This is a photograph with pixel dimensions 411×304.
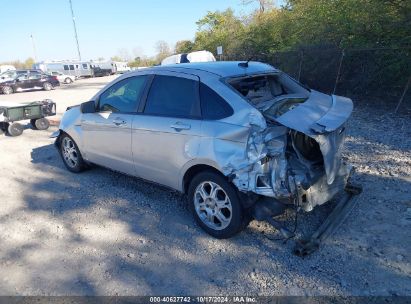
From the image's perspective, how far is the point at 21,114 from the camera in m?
9.09

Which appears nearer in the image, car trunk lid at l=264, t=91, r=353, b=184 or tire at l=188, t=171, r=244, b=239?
car trunk lid at l=264, t=91, r=353, b=184

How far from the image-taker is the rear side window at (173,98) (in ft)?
12.4

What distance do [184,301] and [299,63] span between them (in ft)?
34.5

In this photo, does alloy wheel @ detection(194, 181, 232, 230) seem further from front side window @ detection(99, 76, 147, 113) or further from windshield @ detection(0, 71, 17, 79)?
windshield @ detection(0, 71, 17, 79)

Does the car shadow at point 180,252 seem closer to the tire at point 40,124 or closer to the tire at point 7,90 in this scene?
the tire at point 40,124

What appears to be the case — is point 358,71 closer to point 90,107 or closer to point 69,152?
point 90,107

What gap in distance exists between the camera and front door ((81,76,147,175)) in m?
4.42

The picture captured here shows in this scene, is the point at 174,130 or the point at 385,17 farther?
the point at 385,17

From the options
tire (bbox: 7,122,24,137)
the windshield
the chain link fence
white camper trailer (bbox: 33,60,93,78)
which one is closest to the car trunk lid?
the chain link fence

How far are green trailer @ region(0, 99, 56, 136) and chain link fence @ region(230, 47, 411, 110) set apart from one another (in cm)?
811

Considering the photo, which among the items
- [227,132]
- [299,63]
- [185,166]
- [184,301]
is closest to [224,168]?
[227,132]

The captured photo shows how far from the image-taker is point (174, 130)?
12.5 ft

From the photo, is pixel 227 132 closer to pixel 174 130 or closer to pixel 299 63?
pixel 174 130

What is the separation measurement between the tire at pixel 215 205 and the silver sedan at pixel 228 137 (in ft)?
0.03
